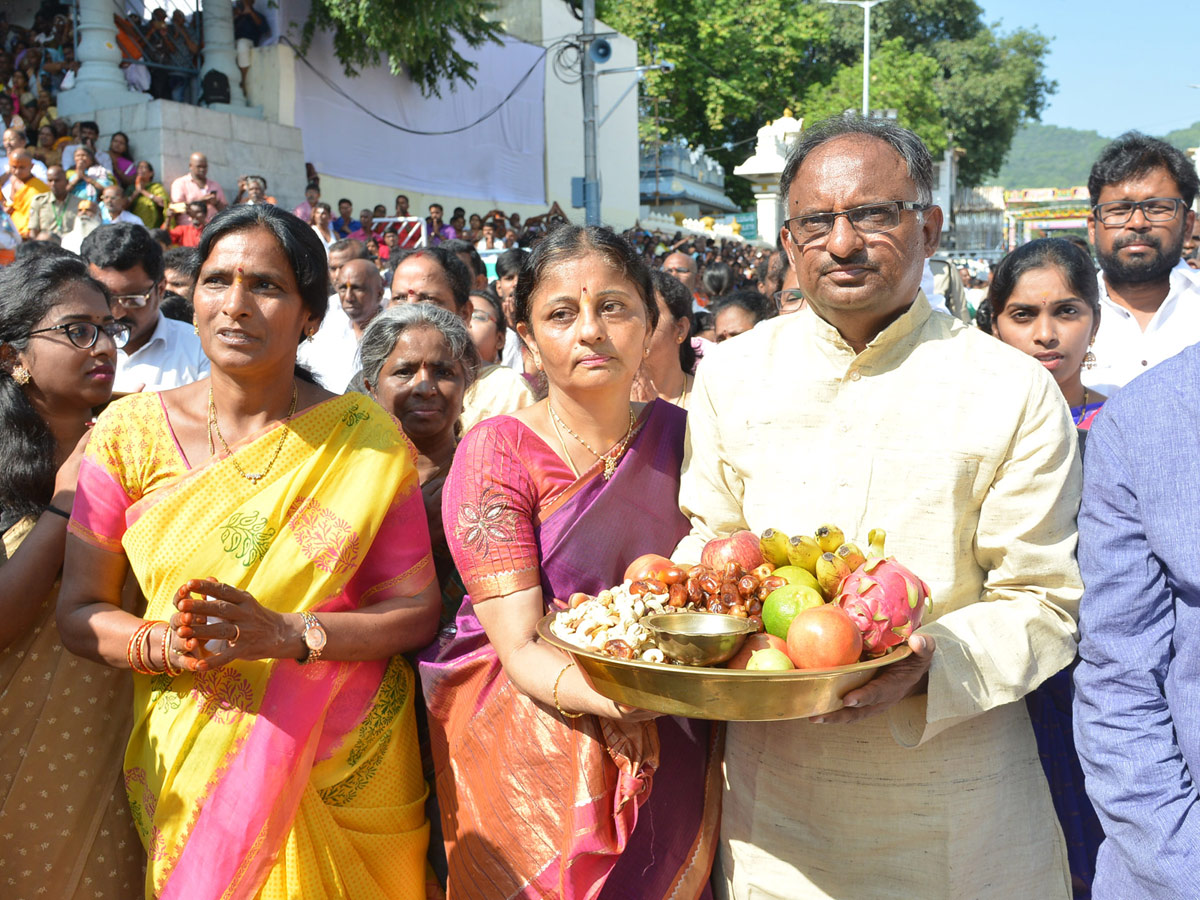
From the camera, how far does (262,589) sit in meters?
2.34

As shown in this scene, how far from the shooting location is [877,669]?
5.81 feet

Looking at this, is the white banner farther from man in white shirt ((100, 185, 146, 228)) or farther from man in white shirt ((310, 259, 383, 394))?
man in white shirt ((310, 259, 383, 394))

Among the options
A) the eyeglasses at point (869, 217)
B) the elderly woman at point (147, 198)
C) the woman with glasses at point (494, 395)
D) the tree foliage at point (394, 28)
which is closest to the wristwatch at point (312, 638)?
the woman with glasses at point (494, 395)

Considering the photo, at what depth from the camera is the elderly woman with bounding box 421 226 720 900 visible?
2201 mm

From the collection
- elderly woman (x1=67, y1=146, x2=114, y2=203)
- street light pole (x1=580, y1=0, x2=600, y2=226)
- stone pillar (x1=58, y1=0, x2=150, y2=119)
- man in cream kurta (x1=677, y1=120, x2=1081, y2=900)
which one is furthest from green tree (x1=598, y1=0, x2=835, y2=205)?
man in cream kurta (x1=677, y1=120, x2=1081, y2=900)

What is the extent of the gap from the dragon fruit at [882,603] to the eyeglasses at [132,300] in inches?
148

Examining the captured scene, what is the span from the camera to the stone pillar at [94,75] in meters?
12.5

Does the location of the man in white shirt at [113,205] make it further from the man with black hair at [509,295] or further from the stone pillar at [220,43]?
the stone pillar at [220,43]

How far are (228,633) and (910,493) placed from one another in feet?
4.69

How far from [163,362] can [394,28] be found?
1180 centimetres

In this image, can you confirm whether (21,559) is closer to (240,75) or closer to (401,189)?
(240,75)

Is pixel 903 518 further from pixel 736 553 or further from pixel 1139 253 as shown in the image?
pixel 1139 253

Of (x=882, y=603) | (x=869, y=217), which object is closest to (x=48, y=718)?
(x=882, y=603)

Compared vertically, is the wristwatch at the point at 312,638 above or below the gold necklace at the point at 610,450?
below
